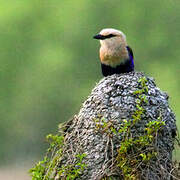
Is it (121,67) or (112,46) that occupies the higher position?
(112,46)

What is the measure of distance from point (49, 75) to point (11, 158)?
15.3 ft

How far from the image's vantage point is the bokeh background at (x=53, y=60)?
35812 millimetres

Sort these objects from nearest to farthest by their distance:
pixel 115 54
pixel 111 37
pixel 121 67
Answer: pixel 111 37 < pixel 115 54 < pixel 121 67

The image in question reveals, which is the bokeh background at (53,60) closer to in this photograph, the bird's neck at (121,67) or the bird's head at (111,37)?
the bird's neck at (121,67)

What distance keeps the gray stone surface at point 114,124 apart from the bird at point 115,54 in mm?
1858

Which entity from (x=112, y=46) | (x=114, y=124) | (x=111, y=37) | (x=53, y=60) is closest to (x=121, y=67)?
(x=112, y=46)

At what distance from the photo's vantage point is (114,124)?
568 cm

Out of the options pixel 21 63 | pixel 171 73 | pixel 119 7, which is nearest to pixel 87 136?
pixel 171 73

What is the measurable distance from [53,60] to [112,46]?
93.7 ft

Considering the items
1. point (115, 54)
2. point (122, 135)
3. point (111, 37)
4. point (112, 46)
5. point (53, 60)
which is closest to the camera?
point (122, 135)

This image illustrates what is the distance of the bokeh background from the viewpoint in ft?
117

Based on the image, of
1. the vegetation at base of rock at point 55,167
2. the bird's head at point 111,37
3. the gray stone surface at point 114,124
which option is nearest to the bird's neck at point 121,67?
the bird's head at point 111,37

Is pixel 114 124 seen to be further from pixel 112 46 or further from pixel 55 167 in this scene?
Answer: pixel 112 46

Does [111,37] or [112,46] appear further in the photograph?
[112,46]
